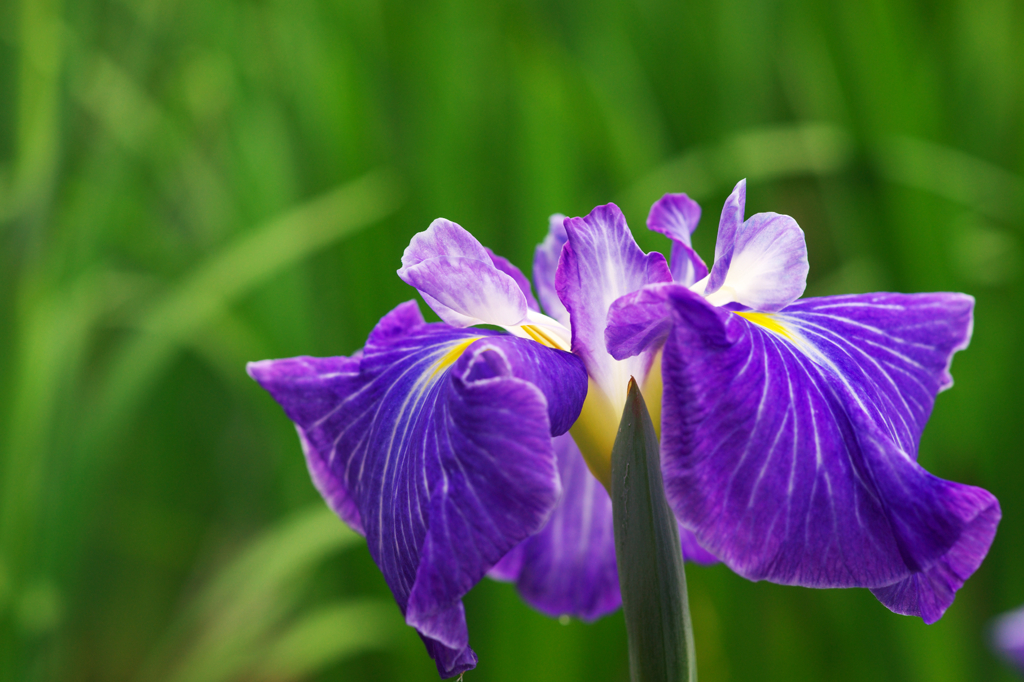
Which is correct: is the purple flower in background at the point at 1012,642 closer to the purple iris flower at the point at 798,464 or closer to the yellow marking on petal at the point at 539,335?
the purple iris flower at the point at 798,464

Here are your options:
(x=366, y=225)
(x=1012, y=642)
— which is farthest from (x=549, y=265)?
(x=366, y=225)

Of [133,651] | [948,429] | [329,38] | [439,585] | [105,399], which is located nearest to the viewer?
[439,585]

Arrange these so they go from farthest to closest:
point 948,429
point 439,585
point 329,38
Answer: point 329,38
point 948,429
point 439,585

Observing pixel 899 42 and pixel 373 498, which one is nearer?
pixel 373 498

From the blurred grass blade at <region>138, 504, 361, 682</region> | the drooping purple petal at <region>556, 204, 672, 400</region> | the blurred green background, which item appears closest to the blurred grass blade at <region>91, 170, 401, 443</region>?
the blurred green background

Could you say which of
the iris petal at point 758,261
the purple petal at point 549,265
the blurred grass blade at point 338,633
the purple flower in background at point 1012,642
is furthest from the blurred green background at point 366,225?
the iris petal at point 758,261

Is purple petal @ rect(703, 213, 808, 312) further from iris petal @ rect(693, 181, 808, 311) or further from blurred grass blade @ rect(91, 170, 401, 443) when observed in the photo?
blurred grass blade @ rect(91, 170, 401, 443)

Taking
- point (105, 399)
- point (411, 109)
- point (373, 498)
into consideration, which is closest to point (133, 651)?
point (105, 399)

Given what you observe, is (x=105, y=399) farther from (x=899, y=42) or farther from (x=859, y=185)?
(x=899, y=42)
